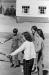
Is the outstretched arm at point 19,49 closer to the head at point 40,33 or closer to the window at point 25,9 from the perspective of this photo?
the head at point 40,33

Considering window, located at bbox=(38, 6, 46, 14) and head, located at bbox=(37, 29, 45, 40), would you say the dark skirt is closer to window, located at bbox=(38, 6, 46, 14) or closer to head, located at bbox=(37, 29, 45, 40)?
head, located at bbox=(37, 29, 45, 40)

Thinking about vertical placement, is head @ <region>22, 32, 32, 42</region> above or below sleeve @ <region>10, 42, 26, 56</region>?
above

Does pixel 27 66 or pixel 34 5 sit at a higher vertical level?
pixel 34 5

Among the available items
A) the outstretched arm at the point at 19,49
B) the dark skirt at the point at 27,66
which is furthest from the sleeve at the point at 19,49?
the dark skirt at the point at 27,66

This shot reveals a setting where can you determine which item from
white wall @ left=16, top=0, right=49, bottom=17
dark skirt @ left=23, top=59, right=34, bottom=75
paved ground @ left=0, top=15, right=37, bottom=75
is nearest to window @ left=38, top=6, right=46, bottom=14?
white wall @ left=16, top=0, right=49, bottom=17

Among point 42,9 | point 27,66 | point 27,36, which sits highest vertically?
point 42,9

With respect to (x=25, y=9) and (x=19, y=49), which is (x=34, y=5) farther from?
(x=19, y=49)

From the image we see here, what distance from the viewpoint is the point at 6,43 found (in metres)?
1.92

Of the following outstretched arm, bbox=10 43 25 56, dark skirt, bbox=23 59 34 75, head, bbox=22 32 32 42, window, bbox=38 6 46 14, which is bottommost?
dark skirt, bbox=23 59 34 75

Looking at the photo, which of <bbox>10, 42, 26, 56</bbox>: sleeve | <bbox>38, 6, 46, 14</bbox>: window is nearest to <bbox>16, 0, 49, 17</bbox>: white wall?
<bbox>38, 6, 46, 14</bbox>: window

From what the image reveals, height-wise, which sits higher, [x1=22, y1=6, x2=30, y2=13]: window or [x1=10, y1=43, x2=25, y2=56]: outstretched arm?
[x1=22, y1=6, x2=30, y2=13]: window

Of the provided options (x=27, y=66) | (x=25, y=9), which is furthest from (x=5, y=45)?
(x=25, y=9)

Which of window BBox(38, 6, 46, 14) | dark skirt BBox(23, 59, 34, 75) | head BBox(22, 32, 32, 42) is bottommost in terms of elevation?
dark skirt BBox(23, 59, 34, 75)

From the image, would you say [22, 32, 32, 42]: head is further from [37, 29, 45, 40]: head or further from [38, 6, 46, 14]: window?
[38, 6, 46, 14]: window
